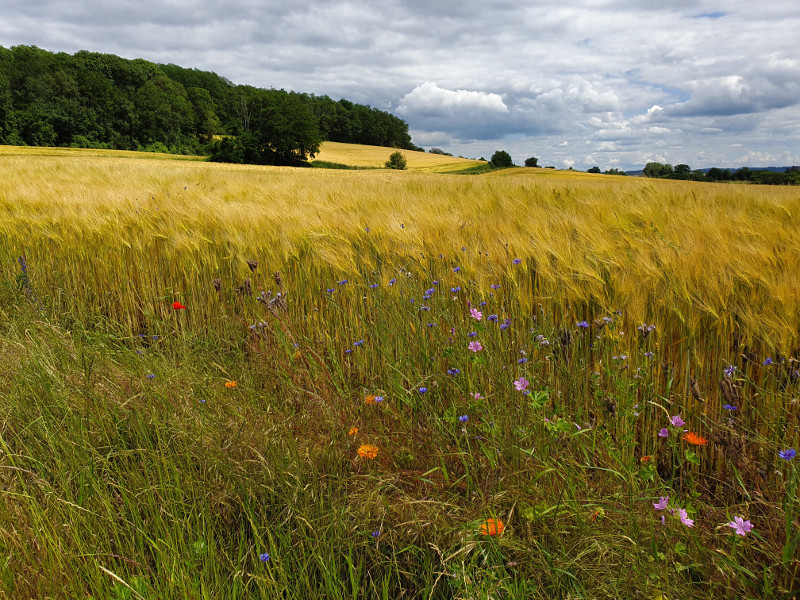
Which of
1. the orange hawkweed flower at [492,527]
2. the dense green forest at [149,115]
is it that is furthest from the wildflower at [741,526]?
the dense green forest at [149,115]

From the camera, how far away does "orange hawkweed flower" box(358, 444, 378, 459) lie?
1410 millimetres

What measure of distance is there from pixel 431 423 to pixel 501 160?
170ft

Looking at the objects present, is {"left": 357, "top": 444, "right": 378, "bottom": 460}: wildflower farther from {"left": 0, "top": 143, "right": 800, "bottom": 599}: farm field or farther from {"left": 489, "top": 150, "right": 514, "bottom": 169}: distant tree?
{"left": 489, "top": 150, "right": 514, "bottom": 169}: distant tree

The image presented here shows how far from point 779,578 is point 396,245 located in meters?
2.05

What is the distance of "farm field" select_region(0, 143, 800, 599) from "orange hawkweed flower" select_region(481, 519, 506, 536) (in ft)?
0.04

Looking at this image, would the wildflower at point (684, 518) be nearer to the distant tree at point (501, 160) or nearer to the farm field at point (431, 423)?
the farm field at point (431, 423)

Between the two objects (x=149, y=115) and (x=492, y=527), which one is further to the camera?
(x=149, y=115)

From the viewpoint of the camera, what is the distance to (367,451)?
56.4 inches

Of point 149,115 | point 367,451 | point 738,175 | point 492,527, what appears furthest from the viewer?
point 149,115

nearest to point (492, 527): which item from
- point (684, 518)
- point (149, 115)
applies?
point (684, 518)

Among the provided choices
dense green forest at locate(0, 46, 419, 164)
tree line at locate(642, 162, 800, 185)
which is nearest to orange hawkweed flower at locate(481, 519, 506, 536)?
tree line at locate(642, 162, 800, 185)

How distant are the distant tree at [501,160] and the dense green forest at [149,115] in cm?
1875

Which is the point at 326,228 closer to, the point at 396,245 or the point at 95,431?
the point at 396,245

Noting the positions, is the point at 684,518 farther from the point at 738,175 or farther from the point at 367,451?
the point at 738,175
